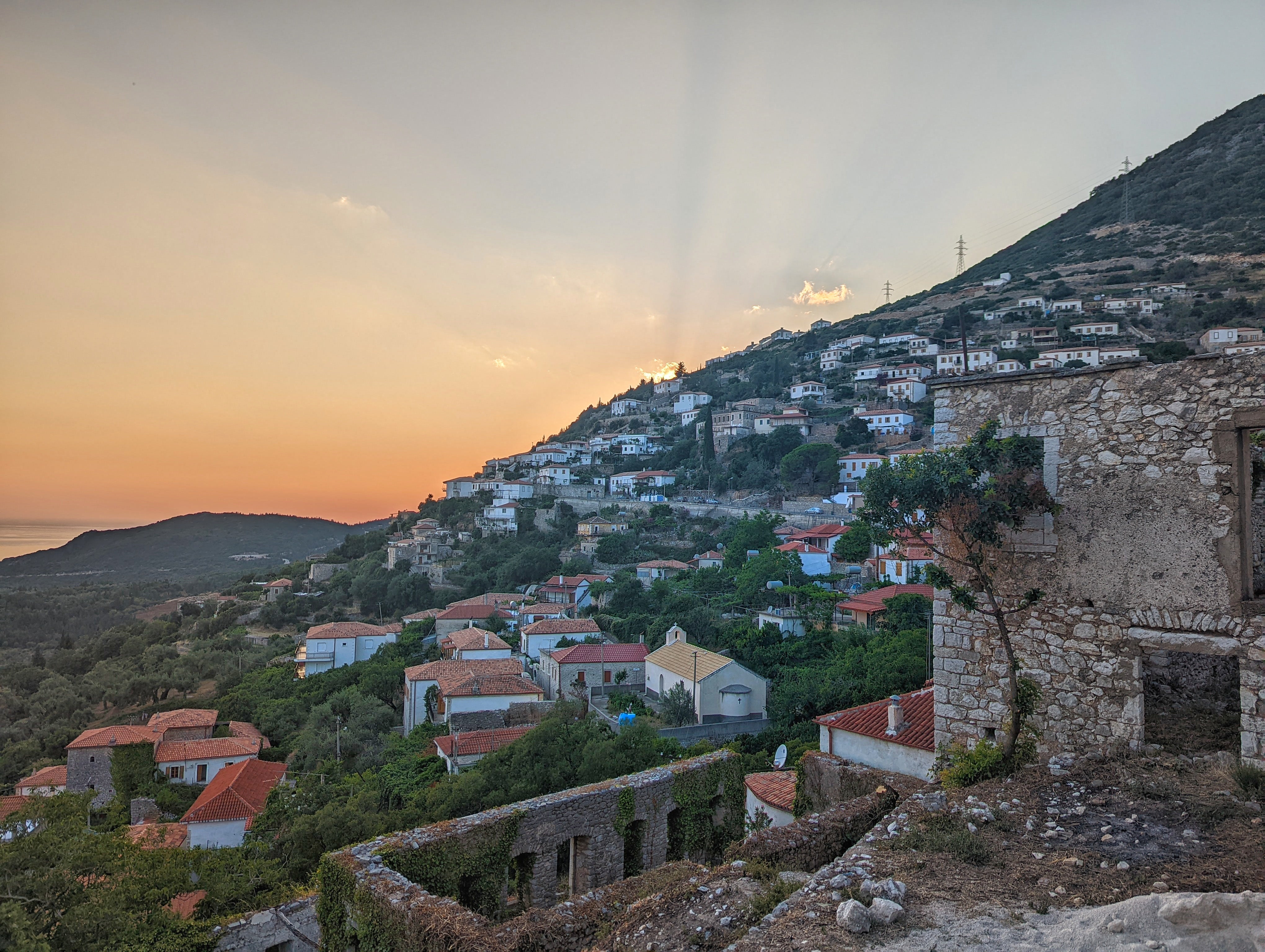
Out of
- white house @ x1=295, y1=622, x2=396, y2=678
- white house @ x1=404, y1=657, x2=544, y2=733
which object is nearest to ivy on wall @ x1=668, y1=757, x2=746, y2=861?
white house @ x1=404, y1=657, x2=544, y2=733

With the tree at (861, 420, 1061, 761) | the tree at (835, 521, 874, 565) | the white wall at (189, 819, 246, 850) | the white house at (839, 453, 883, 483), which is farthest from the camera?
the white house at (839, 453, 883, 483)

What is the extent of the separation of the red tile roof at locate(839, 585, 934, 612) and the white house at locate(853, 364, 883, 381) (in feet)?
184

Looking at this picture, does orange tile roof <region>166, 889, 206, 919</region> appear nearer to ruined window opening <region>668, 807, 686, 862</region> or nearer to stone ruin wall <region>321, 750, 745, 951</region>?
stone ruin wall <region>321, 750, 745, 951</region>

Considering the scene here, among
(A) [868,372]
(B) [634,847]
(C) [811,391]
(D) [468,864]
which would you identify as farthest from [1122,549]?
(A) [868,372]

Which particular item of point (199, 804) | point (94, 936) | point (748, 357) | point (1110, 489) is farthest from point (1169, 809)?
point (748, 357)

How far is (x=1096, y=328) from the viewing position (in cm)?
6425

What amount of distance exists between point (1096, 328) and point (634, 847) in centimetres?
7479

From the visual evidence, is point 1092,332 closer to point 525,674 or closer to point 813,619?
point 813,619

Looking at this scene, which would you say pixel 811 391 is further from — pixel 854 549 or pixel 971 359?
pixel 854 549

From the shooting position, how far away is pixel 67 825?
8.66 metres

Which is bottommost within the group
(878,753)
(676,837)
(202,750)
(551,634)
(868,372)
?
(202,750)

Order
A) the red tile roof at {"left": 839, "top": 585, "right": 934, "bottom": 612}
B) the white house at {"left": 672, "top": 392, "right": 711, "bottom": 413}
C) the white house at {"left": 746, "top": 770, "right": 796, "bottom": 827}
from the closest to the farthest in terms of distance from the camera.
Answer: the white house at {"left": 746, "top": 770, "right": 796, "bottom": 827} < the red tile roof at {"left": 839, "top": 585, "right": 934, "bottom": 612} < the white house at {"left": 672, "top": 392, "right": 711, "bottom": 413}

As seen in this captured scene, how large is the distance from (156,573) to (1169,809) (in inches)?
5602

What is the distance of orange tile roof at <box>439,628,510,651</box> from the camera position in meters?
36.8
